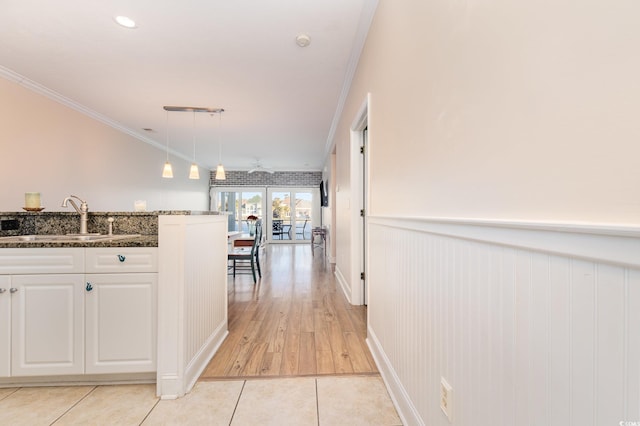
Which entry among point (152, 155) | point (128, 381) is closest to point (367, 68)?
point (128, 381)

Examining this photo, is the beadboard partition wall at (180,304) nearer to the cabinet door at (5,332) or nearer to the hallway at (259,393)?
the hallway at (259,393)

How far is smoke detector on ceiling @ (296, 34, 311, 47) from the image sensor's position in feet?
7.76

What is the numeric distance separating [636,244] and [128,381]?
2.30 metres

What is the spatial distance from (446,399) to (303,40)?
2.67 metres

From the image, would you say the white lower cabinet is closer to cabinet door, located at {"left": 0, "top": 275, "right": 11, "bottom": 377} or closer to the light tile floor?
cabinet door, located at {"left": 0, "top": 275, "right": 11, "bottom": 377}

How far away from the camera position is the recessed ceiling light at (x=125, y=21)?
216 centimetres

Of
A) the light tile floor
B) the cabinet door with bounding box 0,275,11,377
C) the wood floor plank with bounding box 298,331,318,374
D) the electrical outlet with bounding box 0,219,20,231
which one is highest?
the electrical outlet with bounding box 0,219,20,231

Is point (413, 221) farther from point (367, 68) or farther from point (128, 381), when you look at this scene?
point (128, 381)

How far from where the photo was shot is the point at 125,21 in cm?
219

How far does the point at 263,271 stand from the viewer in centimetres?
488

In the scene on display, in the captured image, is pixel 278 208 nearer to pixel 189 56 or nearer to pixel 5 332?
pixel 189 56

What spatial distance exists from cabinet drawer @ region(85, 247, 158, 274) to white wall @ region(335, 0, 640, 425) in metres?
1.45

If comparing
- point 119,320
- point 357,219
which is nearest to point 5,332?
point 119,320

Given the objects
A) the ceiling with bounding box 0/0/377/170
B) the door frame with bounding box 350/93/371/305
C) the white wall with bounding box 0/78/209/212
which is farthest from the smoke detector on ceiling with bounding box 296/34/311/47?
the white wall with bounding box 0/78/209/212
